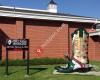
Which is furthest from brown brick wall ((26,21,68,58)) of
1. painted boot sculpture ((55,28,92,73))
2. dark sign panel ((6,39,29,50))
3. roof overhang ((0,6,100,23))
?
dark sign panel ((6,39,29,50))

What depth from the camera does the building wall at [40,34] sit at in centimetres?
3027

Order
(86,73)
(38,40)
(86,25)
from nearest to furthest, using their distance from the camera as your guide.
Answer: (86,73) < (38,40) < (86,25)

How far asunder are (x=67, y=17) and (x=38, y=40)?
3890mm

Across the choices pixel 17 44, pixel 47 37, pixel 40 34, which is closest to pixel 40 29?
pixel 40 34

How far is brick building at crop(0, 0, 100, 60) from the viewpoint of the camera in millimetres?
30109

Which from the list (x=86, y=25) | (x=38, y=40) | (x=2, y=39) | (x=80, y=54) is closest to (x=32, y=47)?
(x=38, y=40)

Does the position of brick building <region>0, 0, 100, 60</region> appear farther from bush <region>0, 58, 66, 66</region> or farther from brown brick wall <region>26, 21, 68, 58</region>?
bush <region>0, 58, 66, 66</region>

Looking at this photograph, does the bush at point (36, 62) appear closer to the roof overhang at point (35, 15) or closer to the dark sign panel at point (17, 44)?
the roof overhang at point (35, 15)

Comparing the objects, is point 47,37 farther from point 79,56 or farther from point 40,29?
point 79,56

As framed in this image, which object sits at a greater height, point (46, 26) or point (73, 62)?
point (46, 26)

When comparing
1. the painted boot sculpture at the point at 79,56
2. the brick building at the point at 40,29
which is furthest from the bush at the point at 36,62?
the painted boot sculpture at the point at 79,56

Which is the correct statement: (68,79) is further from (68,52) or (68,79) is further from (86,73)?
(68,52)

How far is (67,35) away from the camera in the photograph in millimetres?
33312

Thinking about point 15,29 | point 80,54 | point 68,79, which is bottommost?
point 68,79
